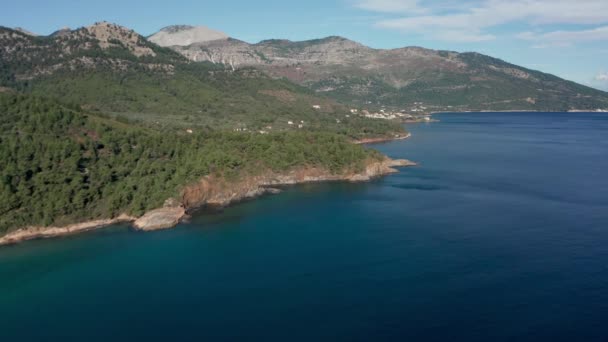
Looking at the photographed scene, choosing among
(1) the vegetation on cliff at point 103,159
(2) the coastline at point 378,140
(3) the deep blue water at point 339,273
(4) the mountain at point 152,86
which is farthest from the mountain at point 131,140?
(3) the deep blue water at point 339,273

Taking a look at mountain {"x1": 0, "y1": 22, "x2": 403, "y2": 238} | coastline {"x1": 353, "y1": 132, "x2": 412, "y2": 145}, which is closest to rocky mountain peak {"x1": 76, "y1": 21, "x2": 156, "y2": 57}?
mountain {"x1": 0, "y1": 22, "x2": 403, "y2": 238}

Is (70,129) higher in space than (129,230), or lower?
higher

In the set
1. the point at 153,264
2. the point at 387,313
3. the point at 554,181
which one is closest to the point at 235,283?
the point at 153,264

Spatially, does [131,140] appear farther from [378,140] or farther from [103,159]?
[378,140]

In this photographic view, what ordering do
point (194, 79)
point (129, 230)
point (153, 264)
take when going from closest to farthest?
point (153, 264)
point (129, 230)
point (194, 79)

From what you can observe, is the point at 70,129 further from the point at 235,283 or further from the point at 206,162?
the point at 235,283
